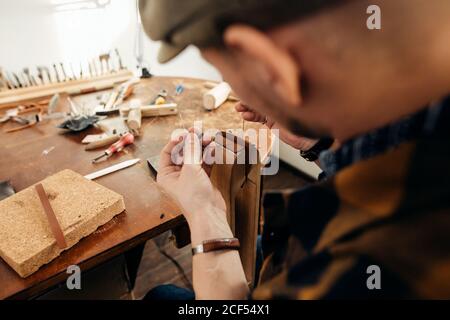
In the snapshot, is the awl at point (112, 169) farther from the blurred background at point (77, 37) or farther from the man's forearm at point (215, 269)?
the blurred background at point (77, 37)

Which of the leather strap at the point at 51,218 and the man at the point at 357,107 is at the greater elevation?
the man at the point at 357,107

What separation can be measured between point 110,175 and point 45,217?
0.32 m

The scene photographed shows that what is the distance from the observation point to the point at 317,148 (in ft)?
3.65

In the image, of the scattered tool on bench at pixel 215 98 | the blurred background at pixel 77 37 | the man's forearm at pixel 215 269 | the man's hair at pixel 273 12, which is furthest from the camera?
the blurred background at pixel 77 37

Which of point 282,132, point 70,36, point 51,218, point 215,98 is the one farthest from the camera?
point 70,36

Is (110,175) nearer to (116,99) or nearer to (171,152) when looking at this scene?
(171,152)

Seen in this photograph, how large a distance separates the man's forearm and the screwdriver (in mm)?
620

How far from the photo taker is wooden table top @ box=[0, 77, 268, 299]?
34.1 inches

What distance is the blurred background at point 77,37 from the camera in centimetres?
321

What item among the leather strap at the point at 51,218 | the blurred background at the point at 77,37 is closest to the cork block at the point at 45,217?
the leather strap at the point at 51,218

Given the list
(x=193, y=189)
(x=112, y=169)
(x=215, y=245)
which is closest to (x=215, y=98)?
(x=112, y=169)

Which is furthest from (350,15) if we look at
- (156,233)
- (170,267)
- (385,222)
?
(170,267)

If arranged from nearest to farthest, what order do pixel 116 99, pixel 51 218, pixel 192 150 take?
pixel 51 218, pixel 192 150, pixel 116 99

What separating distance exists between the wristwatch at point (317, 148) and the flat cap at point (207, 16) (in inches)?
26.5
